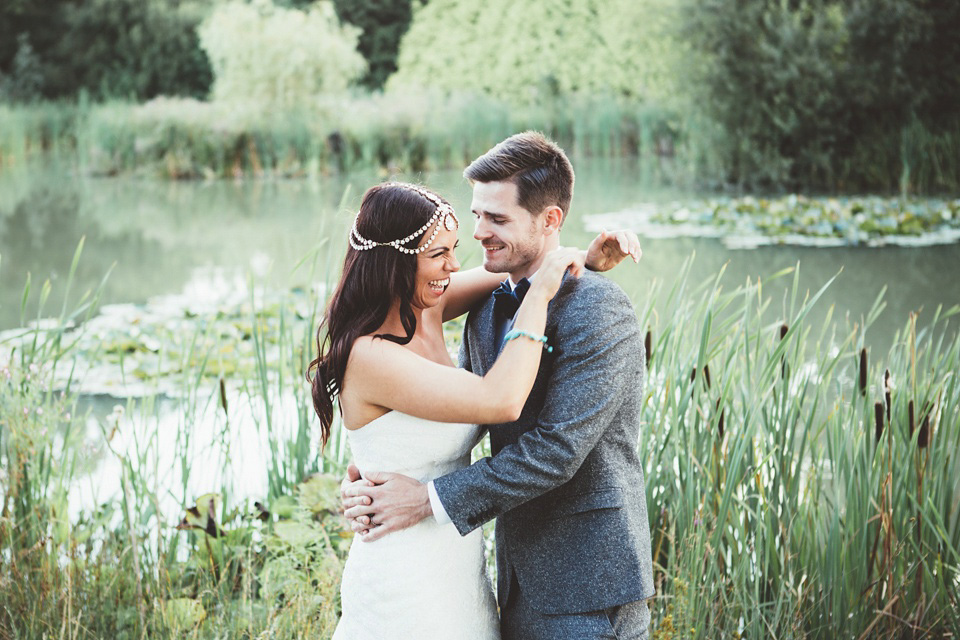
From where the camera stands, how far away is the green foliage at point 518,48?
25.6 metres

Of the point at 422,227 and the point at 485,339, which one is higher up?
the point at 422,227

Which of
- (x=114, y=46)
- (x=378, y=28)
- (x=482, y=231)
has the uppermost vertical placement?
(x=378, y=28)

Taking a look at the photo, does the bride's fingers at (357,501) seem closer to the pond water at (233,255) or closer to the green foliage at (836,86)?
the pond water at (233,255)

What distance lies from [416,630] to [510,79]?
2522 cm

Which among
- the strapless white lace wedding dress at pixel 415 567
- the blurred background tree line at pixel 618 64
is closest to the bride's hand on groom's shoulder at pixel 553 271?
the strapless white lace wedding dress at pixel 415 567

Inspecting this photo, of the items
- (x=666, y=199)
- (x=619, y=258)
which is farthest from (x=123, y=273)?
(x=619, y=258)

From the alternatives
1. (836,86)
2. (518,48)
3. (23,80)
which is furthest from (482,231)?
(518,48)

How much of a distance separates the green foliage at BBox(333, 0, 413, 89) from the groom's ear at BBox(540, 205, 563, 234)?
2604 centimetres

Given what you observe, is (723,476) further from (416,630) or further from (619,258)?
(416,630)

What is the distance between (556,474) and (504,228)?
0.46 meters

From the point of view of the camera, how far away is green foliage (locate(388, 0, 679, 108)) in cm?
2556

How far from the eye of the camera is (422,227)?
→ 5.75ft


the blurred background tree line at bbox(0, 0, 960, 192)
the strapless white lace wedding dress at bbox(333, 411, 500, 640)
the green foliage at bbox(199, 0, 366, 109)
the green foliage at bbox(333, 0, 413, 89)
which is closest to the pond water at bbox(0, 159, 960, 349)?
the blurred background tree line at bbox(0, 0, 960, 192)

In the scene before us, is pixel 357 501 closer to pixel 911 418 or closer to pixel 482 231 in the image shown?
pixel 482 231
